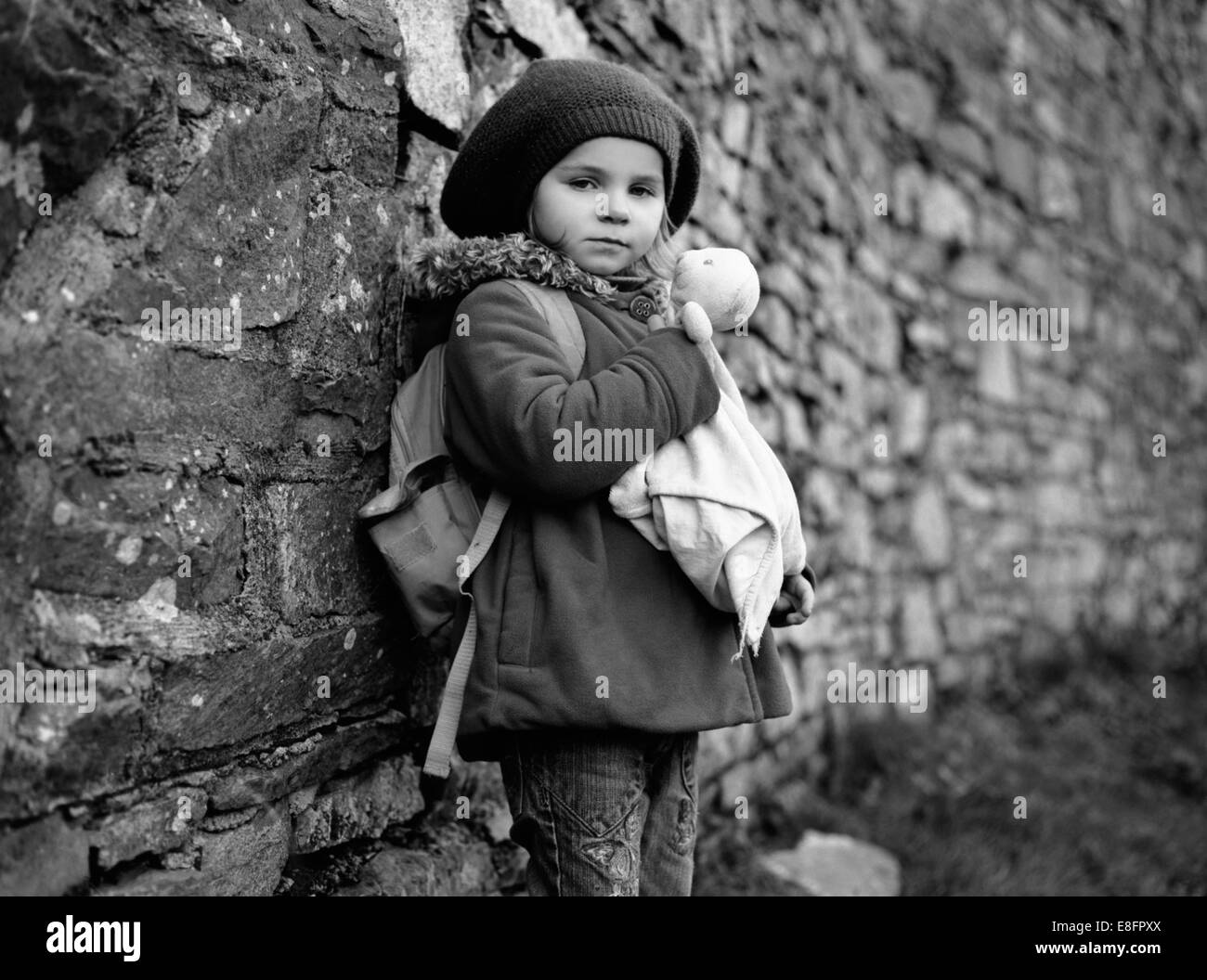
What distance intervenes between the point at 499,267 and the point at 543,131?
216 millimetres

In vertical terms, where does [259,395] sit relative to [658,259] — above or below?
below

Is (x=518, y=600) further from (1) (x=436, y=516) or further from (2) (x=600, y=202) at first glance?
(2) (x=600, y=202)

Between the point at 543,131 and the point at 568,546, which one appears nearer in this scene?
the point at 568,546

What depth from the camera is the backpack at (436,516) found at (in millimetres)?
1743

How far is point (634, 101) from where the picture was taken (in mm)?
1821

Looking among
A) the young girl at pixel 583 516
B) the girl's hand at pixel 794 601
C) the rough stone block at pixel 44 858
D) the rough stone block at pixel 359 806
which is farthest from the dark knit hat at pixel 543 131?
the rough stone block at pixel 44 858

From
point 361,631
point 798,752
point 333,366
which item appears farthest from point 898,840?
point 333,366

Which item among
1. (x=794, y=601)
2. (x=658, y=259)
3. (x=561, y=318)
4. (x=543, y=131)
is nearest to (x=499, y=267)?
(x=561, y=318)

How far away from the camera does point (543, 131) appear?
5.96 feet

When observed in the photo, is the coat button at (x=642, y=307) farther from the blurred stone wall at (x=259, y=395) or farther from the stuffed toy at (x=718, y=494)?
the blurred stone wall at (x=259, y=395)

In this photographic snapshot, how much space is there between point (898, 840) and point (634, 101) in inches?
90.2
